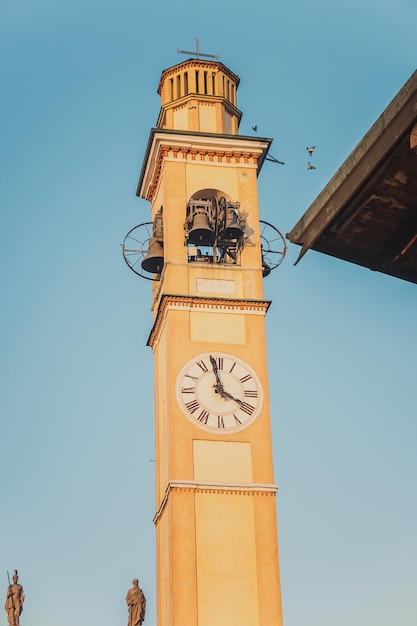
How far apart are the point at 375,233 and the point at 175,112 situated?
2435cm

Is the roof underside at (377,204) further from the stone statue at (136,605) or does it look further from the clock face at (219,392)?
the stone statue at (136,605)

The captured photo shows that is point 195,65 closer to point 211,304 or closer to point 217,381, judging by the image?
point 211,304

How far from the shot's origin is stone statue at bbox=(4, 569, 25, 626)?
2898 centimetres

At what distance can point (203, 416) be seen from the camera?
1140 inches

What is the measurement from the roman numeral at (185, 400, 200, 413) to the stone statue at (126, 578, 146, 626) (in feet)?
13.1

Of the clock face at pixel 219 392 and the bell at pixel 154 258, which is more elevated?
the bell at pixel 154 258

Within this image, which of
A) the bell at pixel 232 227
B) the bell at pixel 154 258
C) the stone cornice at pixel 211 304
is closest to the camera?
the stone cornice at pixel 211 304

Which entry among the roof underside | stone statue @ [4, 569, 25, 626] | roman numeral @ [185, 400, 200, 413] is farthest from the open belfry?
the roof underside

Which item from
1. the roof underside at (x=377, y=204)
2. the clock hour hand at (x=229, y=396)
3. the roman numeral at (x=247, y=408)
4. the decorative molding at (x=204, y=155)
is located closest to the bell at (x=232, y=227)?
the decorative molding at (x=204, y=155)

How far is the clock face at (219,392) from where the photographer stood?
95.0 feet

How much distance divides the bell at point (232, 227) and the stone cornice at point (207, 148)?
7.00ft

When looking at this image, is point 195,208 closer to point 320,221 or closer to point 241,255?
point 241,255

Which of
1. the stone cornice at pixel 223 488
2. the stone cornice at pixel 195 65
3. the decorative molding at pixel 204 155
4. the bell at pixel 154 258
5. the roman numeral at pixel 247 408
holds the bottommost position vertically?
the stone cornice at pixel 223 488

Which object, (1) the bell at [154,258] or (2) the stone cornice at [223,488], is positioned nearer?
(2) the stone cornice at [223,488]
